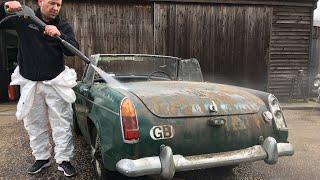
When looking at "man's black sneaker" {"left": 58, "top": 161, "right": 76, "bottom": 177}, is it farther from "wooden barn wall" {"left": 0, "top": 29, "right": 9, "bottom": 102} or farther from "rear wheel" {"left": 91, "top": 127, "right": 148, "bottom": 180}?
"wooden barn wall" {"left": 0, "top": 29, "right": 9, "bottom": 102}

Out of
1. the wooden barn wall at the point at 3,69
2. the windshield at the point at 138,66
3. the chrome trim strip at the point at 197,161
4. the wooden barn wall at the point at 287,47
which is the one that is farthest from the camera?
the wooden barn wall at the point at 287,47

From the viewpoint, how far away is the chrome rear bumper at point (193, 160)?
3.07 meters

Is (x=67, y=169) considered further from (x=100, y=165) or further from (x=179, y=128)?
(x=179, y=128)

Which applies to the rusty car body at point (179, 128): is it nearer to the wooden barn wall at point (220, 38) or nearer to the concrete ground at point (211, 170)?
the concrete ground at point (211, 170)

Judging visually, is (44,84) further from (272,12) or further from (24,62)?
(272,12)

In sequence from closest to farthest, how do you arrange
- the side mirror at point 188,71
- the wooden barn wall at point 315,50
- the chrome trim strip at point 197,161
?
the chrome trim strip at point 197,161 → the side mirror at point 188,71 → the wooden barn wall at point 315,50

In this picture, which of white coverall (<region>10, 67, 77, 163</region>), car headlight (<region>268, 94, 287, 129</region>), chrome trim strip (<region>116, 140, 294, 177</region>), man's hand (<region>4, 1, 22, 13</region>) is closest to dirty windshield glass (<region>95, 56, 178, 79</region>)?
white coverall (<region>10, 67, 77, 163</region>)

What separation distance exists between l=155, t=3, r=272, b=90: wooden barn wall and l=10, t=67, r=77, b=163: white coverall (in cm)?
713

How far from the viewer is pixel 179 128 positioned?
3297mm

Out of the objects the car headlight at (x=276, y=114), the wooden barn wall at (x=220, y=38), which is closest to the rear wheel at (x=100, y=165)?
the car headlight at (x=276, y=114)

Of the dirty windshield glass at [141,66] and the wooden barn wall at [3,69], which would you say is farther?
the wooden barn wall at [3,69]

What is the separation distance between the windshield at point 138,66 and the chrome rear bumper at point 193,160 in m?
1.99

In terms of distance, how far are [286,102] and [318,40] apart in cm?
315

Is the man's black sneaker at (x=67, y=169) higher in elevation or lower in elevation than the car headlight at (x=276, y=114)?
lower
